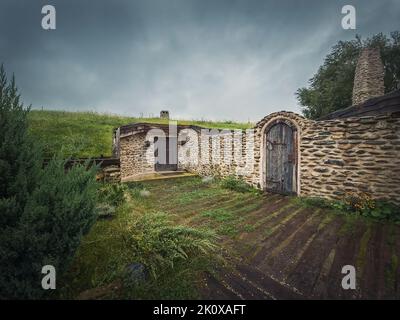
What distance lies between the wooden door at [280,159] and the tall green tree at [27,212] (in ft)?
20.5

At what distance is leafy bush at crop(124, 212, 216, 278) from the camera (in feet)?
9.35

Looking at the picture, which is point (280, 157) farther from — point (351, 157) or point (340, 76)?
point (340, 76)

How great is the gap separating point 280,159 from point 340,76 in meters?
13.9

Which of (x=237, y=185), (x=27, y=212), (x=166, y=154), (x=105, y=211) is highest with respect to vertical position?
(x=166, y=154)

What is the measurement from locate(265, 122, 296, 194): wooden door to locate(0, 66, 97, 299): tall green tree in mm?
6260

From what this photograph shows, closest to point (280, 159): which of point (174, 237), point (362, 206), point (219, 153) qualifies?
point (362, 206)

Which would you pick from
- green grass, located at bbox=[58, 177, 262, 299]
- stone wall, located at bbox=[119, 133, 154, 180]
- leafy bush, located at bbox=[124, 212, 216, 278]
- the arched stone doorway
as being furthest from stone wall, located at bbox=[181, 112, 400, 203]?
stone wall, located at bbox=[119, 133, 154, 180]

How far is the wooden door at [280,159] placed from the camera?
657 cm

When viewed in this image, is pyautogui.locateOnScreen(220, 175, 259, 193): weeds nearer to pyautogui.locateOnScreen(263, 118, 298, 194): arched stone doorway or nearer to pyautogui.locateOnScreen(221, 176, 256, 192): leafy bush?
pyautogui.locateOnScreen(221, 176, 256, 192): leafy bush

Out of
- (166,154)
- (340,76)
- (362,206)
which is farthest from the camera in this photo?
(340,76)

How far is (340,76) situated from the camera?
15.3 meters

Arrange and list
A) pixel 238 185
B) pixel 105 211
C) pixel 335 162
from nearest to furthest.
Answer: pixel 105 211 → pixel 335 162 → pixel 238 185

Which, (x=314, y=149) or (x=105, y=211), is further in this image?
(x=314, y=149)
